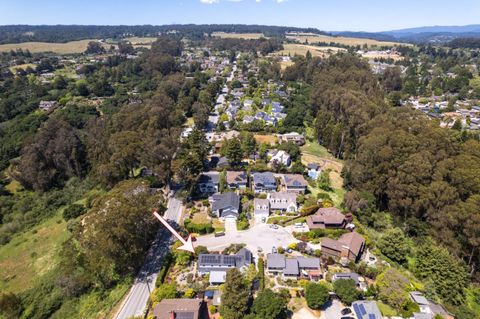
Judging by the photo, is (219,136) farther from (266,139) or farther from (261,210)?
(261,210)

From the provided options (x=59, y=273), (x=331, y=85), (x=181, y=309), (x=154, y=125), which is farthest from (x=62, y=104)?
(x=181, y=309)

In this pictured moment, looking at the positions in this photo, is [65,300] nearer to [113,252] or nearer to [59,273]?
[59,273]

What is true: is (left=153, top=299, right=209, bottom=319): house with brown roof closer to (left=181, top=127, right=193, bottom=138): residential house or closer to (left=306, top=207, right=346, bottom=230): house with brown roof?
(left=306, top=207, right=346, bottom=230): house with brown roof

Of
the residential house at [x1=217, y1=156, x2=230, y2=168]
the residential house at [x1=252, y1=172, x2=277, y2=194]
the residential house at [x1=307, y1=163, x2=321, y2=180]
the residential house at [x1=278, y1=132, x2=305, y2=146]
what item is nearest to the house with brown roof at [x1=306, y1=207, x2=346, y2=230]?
the residential house at [x1=252, y1=172, x2=277, y2=194]

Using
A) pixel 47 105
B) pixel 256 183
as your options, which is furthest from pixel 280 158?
pixel 47 105

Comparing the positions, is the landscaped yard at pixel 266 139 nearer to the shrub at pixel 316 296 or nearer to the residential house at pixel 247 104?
the residential house at pixel 247 104

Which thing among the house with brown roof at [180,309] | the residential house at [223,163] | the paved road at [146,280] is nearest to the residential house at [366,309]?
the house with brown roof at [180,309]
